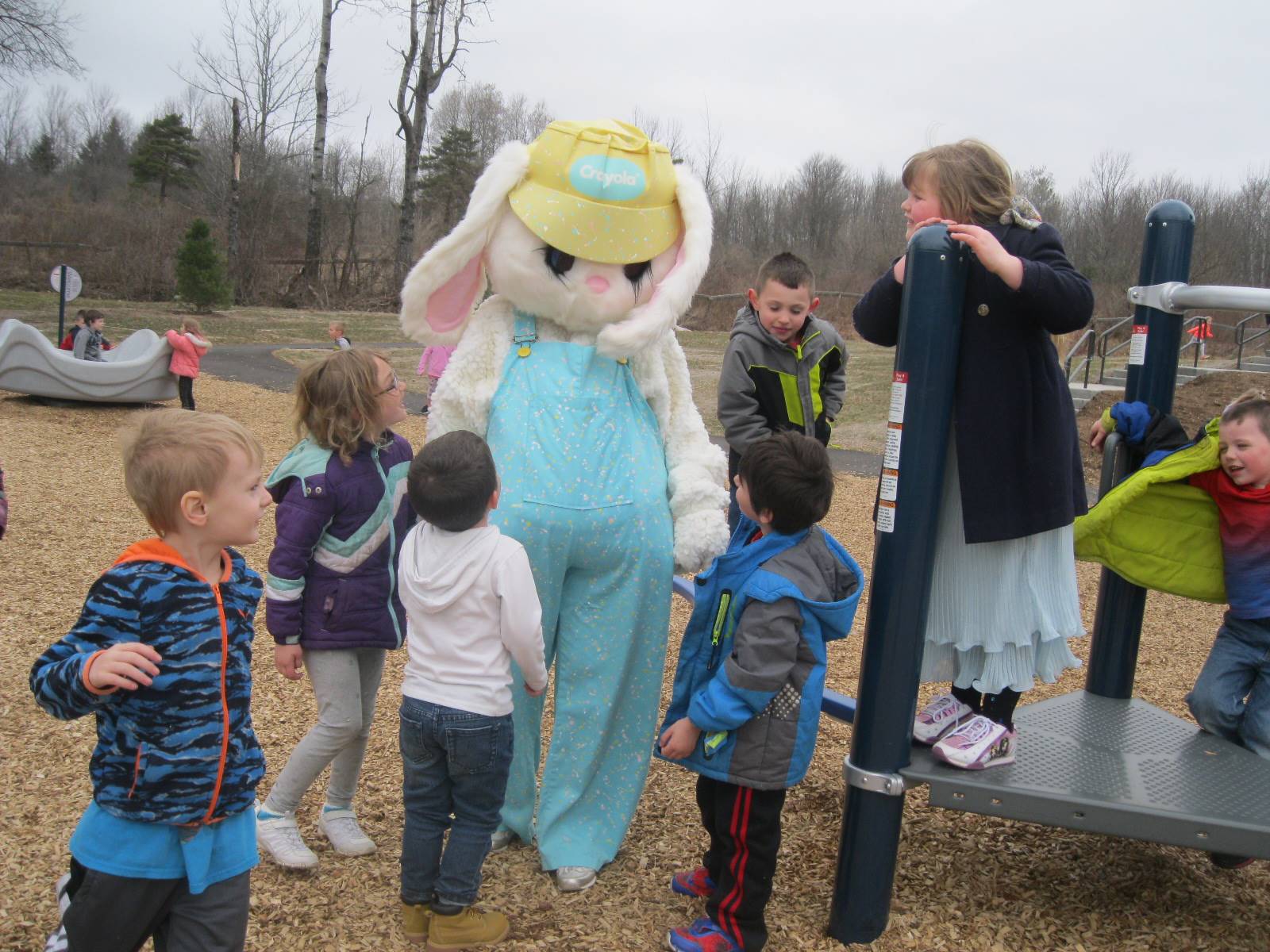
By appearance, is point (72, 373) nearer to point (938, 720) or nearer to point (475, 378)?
point (475, 378)

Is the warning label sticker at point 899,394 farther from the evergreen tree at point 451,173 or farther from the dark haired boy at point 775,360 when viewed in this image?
the evergreen tree at point 451,173

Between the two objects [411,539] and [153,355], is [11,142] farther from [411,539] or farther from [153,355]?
[411,539]

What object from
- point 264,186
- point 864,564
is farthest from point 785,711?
point 264,186

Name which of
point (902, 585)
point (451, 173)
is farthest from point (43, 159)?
point (902, 585)

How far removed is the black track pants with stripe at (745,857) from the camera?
236 cm

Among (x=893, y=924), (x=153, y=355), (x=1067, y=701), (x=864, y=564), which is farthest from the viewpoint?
(x=153, y=355)

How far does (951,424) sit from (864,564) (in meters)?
4.13

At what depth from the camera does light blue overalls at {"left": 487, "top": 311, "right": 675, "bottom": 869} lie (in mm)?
2676

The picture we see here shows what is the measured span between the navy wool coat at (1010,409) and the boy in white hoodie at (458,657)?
105 cm

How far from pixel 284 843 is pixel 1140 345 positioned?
2779 mm

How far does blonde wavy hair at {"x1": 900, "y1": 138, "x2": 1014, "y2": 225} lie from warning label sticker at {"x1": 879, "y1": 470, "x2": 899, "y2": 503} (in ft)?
2.04

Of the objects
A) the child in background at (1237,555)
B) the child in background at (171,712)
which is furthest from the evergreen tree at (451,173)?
the child in background at (171,712)

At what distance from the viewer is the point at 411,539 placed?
2.38m

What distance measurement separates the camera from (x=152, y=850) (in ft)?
6.02
